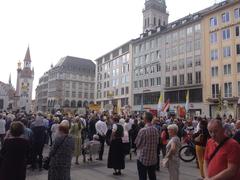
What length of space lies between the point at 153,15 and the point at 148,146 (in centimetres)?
9430

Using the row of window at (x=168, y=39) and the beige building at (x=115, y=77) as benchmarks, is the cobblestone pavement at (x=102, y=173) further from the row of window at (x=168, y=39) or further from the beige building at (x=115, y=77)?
the beige building at (x=115, y=77)

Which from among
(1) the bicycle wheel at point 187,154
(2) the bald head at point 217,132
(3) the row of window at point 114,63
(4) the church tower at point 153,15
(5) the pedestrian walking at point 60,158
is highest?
(4) the church tower at point 153,15

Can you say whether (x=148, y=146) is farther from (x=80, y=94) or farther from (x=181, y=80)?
(x=80, y=94)

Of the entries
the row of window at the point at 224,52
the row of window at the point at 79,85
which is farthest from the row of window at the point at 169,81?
the row of window at the point at 79,85

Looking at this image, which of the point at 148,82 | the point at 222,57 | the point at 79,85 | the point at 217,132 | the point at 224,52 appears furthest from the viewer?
the point at 79,85

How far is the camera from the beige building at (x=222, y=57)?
45594 millimetres

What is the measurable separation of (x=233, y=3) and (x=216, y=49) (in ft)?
26.7

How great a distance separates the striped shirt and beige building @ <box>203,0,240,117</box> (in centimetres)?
4032

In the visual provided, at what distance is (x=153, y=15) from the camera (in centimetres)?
9625

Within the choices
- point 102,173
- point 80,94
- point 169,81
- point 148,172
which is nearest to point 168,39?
point 169,81

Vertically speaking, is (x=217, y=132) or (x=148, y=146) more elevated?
(x=217, y=132)

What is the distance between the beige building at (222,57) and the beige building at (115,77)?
903 inches

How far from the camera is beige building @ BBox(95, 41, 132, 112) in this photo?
73.7m

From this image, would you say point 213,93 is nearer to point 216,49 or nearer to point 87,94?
point 216,49
